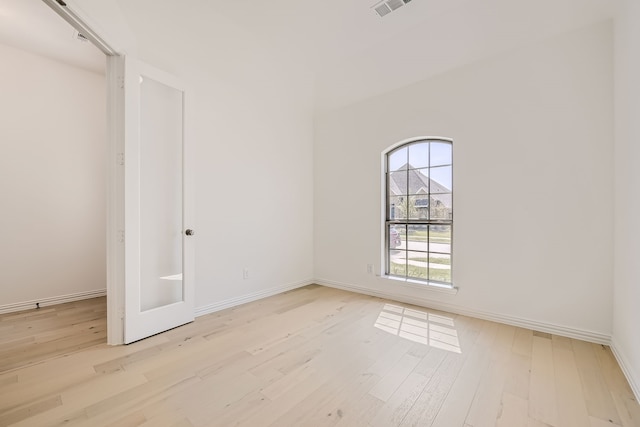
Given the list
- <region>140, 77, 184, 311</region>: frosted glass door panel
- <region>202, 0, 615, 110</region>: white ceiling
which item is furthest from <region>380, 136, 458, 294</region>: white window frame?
<region>140, 77, 184, 311</region>: frosted glass door panel

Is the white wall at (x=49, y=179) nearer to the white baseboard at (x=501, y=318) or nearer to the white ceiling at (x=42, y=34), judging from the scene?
the white ceiling at (x=42, y=34)

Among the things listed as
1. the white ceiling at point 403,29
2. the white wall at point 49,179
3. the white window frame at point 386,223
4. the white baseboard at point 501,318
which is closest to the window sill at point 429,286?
the white window frame at point 386,223

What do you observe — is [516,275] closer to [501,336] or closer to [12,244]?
[501,336]

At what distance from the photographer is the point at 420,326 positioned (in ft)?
9.04

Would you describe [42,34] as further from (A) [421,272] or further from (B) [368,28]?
(A) [421,272]

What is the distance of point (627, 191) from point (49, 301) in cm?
590

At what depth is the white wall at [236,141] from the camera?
2785 mm

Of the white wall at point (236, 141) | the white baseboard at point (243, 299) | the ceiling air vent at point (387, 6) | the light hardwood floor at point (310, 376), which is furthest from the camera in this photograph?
the white baseboard at point (243, 299)

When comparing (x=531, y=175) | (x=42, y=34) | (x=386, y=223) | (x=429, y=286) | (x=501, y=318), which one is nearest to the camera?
(x=531, y=175)

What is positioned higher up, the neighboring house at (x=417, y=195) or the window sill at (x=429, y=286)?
the neighboring house at (x=417, y=195)

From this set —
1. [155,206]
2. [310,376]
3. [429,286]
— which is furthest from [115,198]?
[429,286]

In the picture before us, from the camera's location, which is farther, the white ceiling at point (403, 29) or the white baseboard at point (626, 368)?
the white ceiling at point (403, 29)

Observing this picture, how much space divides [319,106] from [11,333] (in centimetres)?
441

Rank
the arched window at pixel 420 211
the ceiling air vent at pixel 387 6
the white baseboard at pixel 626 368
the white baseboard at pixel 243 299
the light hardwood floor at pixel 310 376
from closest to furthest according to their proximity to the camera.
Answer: the light hardwood floor at pixel 310 376, the white baseboard at pixel 626 368, the ceiling air vent at pixel 387 6, the white baseboard at pixel 243 299, the arched window at pixel 420 211
